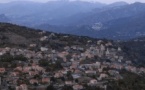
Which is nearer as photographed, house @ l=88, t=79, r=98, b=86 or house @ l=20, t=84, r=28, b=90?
house @ l=20, t=84, r=28, b=90

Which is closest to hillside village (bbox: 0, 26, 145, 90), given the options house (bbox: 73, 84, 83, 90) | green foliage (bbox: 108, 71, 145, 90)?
house (bbox: 73, 84, 83, 90)

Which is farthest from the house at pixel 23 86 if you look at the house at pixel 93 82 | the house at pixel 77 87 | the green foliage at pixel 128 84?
the green foliage at pixel 128 84

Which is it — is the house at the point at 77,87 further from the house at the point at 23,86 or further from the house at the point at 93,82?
the house at the point at 23,86

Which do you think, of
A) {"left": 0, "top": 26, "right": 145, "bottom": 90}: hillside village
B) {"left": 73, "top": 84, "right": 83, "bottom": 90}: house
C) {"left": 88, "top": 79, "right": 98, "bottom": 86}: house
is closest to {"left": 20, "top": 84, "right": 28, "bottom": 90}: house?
{"left": 0, "top": 26, "right": 145, "bottom": 90}: hillside village

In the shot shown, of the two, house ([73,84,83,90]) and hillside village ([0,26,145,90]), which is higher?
hillside village ([0,26,145,90])

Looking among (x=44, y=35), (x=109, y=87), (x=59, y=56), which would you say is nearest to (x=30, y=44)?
(x=59, y=56)

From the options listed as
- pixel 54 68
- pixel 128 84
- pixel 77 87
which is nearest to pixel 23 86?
pixel 77 87

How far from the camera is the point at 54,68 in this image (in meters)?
40.4

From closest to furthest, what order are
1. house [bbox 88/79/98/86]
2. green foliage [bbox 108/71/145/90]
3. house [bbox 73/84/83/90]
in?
house [bbox 73/84/83/90] → green foliage [bbox 108/71/145/90] → house [bbox 88/79/98/86]

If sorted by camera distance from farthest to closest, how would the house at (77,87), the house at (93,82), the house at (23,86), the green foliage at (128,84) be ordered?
the house at (93,82) → the green foliage at (128,84) → the house at (77,87) → the house at (23,86)

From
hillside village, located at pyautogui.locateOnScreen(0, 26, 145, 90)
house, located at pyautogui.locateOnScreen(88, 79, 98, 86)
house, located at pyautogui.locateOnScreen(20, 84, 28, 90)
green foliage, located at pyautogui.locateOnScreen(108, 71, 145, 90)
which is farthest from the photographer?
house, located at pyautogui.locateOnScreen(88, 79, 98, 86)

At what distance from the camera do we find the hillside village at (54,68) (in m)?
33.6

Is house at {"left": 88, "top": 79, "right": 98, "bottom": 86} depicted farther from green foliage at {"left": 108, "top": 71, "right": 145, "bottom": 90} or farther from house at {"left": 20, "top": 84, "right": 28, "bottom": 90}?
house at {"left": 20, "top": 84, "right": 28, "bottom": 90}

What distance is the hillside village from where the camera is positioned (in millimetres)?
33600
